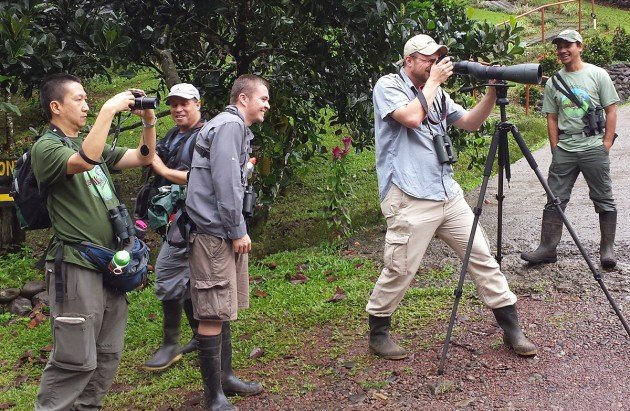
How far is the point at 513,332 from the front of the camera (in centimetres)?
466

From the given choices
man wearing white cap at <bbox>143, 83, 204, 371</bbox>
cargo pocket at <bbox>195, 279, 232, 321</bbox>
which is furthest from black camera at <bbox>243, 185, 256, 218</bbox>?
man wearing white cap at <bbox>143, 83, 204, 371</bbox>

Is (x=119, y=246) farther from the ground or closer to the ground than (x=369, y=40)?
closer to the ground

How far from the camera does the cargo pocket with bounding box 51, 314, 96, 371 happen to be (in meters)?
3.60

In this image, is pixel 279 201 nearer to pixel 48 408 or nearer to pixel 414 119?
pixel 414 119

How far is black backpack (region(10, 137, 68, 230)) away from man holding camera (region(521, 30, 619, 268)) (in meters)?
4.14

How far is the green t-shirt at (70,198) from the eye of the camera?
3535 millimetres

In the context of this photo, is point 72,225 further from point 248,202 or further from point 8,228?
point 8,228

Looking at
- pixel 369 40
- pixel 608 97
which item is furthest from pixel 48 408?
pixel 608 97

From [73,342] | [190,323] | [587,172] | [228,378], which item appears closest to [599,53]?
[587,172]

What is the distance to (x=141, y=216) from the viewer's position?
4.96 meters

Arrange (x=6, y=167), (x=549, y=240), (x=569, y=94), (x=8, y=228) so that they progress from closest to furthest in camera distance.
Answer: (x=569, y=94) < (x=549, y=240) < (x=6, y=167) < (x=8, y=228)

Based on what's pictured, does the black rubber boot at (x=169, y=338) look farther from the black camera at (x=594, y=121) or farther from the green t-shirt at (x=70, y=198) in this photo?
the black camera at (x=594, y=121)

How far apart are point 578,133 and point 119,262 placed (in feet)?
13.7

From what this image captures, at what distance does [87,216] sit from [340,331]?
233 cm
